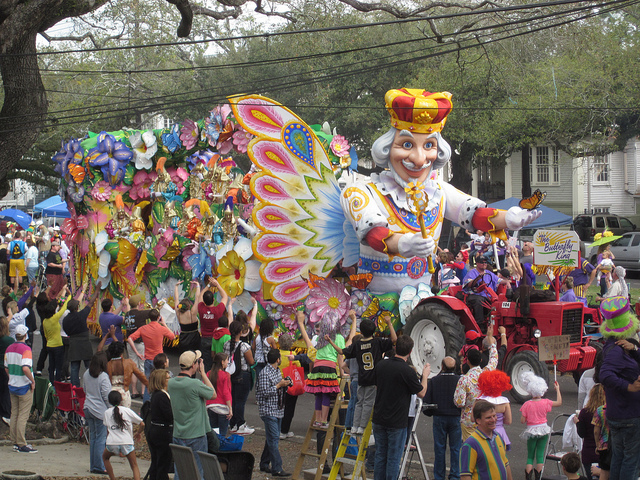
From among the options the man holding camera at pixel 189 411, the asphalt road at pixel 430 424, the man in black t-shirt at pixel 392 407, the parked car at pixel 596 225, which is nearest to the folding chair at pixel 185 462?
the man holding camera at pixel 189 411

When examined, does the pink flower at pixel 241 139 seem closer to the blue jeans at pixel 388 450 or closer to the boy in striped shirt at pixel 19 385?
the boy in striped shirt at pixel 19 385

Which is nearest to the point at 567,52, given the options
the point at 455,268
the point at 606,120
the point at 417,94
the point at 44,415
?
the point at 606,120

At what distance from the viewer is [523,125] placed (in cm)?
2686

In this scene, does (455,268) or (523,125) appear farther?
(523,125)

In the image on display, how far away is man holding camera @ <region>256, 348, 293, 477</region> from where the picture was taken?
781 centimetres

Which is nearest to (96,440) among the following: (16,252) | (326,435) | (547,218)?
(326,435)

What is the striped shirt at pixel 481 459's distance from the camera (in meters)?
5.30

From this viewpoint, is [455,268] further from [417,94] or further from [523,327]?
[417,94]

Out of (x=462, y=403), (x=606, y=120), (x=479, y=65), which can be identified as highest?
(x=479, y=65)

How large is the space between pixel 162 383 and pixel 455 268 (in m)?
8.22

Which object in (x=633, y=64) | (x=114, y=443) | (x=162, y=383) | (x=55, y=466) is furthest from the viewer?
(x=633, y=64)

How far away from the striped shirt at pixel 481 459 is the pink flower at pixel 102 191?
1054 centimetres

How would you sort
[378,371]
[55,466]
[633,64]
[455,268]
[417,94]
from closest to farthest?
[378,371], [55,466], [417,94], [455,268], [633,64]

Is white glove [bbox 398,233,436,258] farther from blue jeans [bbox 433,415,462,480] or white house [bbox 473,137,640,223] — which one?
white house [bbox 473,137,640,223]
